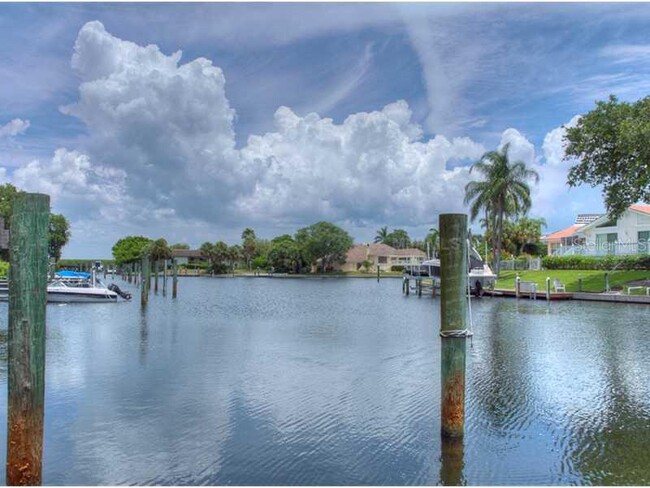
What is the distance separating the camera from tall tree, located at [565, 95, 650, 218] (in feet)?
118

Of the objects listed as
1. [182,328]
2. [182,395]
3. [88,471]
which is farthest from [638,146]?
[88,471]

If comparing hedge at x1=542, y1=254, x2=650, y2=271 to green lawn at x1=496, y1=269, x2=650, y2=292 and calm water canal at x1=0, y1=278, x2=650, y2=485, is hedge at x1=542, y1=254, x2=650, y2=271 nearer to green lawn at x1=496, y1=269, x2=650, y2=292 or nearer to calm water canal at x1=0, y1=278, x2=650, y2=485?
green lawn at x1=496, y1=269, x2=650, y2=292

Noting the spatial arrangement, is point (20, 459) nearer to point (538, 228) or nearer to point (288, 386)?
point (288, 386)

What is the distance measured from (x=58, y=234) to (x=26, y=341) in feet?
329

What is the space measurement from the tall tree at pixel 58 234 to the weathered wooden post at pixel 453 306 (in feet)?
323

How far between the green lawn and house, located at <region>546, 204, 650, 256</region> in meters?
4.21

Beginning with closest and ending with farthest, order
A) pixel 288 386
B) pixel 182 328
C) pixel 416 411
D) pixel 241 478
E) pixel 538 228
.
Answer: pixel 241 478, pixel 416 411, pixel 288 386, pixel 182 328, pixel 538 228

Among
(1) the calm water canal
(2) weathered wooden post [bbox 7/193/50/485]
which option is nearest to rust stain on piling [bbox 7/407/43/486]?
(2) weathered wooden post [bbox 7/193/50/485]

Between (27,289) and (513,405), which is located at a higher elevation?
(27,289)

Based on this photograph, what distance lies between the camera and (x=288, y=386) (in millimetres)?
13234

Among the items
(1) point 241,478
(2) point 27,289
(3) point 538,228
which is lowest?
(1) point 241,478

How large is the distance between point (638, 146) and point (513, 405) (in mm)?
29588

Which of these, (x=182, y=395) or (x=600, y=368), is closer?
(x=182, y=395)

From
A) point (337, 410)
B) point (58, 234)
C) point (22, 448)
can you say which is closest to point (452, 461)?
point (337, 410)
